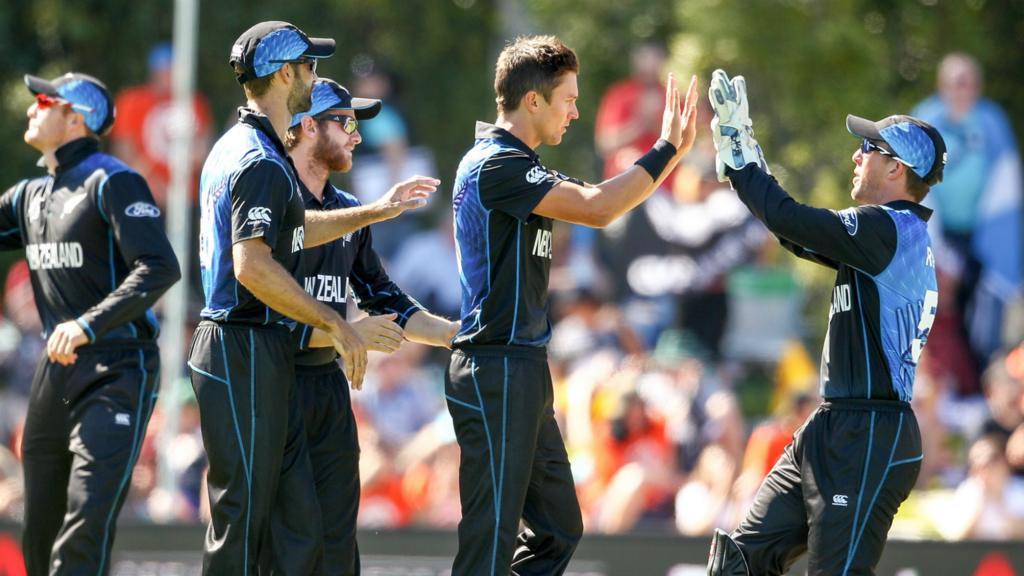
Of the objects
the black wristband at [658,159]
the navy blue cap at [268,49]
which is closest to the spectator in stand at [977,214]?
the black wristband at [658,159]

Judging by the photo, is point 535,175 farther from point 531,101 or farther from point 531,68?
point 531,68

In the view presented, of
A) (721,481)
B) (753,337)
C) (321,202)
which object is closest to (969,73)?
(753,337)

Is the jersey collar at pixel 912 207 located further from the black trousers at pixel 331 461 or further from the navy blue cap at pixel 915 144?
the black trousers at pixel 331 461

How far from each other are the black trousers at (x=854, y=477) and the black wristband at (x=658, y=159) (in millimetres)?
1148

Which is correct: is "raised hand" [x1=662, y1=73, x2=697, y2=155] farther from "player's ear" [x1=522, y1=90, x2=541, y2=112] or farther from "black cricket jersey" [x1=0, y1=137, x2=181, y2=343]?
"black cricket jersey" [x1=0, y1=137, x2=181, y2=343]

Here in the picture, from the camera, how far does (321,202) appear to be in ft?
20.6

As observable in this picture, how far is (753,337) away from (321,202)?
688 centimetres

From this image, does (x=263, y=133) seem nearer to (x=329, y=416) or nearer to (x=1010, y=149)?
(x=329, y=416)

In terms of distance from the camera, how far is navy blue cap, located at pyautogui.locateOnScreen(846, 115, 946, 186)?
5.93 m

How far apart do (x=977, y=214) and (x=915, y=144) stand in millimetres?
6677

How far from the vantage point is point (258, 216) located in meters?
5.56

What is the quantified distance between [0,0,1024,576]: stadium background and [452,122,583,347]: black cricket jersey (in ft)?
13.0

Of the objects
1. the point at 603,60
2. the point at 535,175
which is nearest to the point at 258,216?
the point at 535,175

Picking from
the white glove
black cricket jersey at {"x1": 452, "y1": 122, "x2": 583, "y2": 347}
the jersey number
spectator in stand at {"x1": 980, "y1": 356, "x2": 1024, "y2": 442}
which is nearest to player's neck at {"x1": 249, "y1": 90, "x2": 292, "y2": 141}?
black cricket jersey at {"x1": 452, "y1": 122, "x2": 583, "y2": 347}
